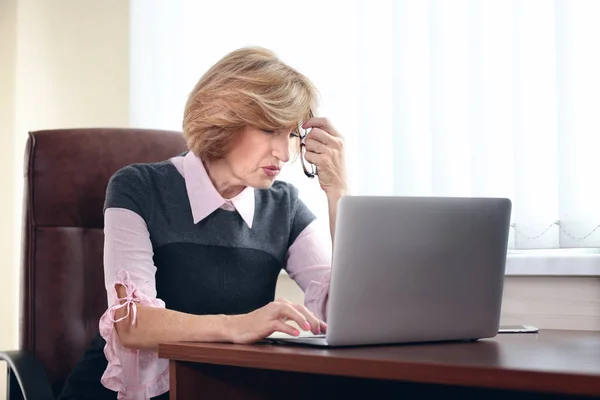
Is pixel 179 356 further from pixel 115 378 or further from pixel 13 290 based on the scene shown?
pixel 13 290

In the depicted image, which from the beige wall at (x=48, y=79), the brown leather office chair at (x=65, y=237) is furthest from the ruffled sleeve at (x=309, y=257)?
the beige wall at (x=48, y=79)

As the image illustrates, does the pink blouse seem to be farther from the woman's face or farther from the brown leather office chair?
the brown leather office chair

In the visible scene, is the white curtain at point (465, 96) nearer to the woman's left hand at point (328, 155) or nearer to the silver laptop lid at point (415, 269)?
the woman's left hand at point (328, 155)

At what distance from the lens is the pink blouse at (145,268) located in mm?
1223

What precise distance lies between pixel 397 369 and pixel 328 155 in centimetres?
84

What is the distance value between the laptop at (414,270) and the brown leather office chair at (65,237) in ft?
2.44

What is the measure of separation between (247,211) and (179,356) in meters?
0.67

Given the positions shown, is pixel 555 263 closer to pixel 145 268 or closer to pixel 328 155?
pixel 328 155

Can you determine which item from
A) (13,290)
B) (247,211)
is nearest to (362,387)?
(247,211)

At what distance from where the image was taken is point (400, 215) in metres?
0.93

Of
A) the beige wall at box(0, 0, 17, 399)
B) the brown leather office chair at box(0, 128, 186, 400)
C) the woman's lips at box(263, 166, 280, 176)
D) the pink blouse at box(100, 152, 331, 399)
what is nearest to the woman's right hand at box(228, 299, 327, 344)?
the pink blouse at box(100, 152, 331, 399)

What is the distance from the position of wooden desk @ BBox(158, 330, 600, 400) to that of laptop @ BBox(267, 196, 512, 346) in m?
0.03

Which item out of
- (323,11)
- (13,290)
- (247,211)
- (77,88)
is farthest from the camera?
(77,88)

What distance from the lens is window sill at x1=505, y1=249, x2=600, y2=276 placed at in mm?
1503
